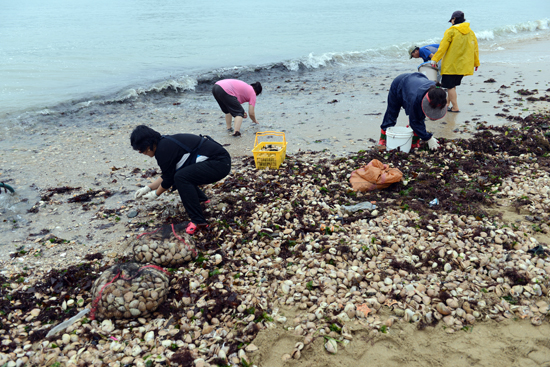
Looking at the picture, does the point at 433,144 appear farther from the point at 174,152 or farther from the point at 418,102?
the point at 174,152

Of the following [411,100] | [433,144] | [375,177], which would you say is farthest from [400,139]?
[375,177]

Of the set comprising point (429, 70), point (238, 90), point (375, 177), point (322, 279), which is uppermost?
point (429, 70)

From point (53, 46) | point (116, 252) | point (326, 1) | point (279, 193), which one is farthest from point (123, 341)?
point (326, 1)

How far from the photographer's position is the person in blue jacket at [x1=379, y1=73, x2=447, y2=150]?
5.92m

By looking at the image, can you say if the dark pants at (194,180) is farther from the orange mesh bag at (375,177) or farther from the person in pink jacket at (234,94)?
the person in pink jacket at (234,94)

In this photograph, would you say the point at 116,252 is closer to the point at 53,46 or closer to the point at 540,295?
the point at 540,295

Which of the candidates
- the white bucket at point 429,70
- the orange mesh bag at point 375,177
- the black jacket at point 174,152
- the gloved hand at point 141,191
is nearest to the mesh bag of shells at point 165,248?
the black jacket at point 174,152

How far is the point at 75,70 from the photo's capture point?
16.5 meters

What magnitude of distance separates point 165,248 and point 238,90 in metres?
5.11

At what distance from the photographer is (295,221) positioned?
16.3ft

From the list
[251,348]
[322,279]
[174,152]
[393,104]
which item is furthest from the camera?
[393,104]

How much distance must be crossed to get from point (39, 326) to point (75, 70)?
52.0 feet

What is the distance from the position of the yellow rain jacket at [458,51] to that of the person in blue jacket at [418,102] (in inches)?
82.9

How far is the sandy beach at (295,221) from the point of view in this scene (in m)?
3.19
